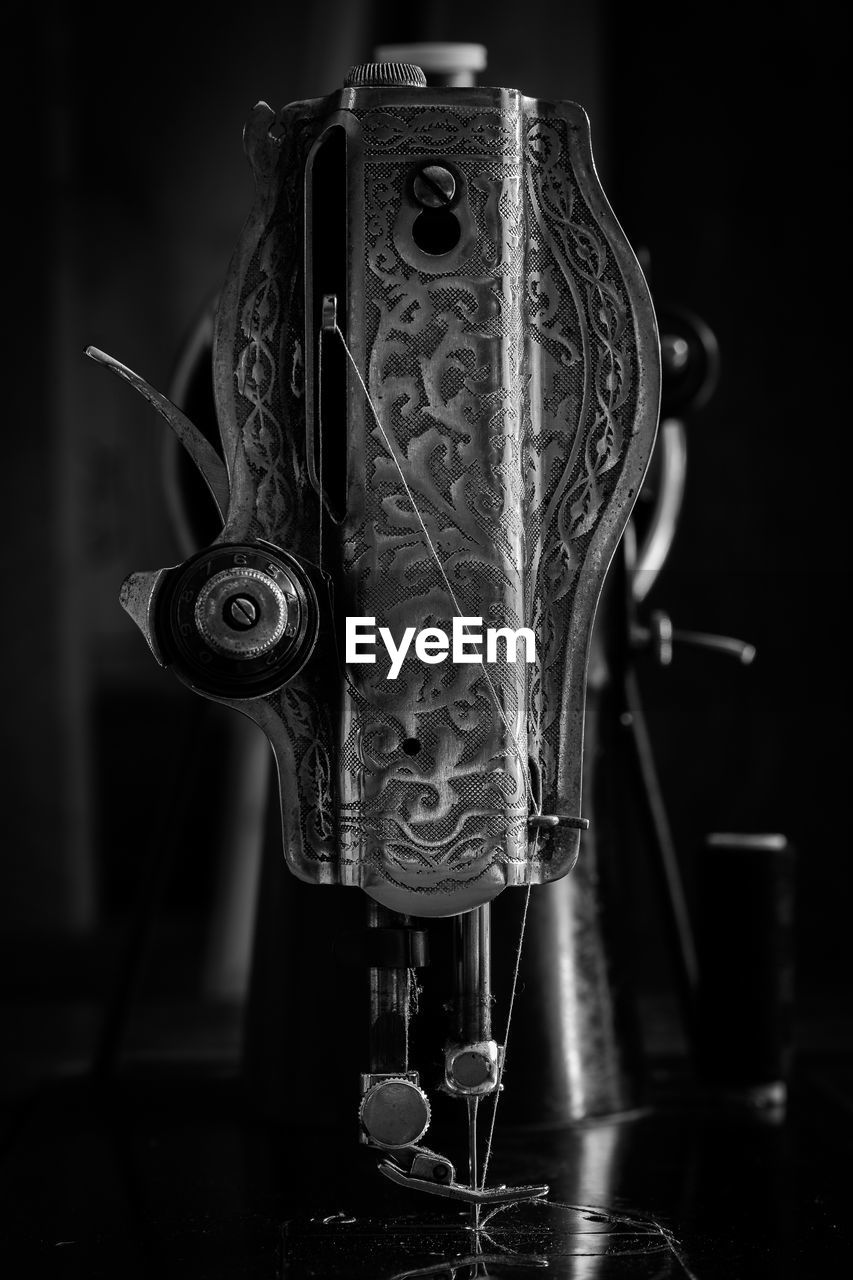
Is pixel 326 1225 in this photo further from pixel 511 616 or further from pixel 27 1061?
pixel 27 1061

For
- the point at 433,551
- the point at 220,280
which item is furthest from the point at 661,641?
the point at 220,280

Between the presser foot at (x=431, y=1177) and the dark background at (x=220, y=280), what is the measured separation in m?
0.83

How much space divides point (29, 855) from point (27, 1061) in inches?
20.9

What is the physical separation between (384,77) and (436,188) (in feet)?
0.18

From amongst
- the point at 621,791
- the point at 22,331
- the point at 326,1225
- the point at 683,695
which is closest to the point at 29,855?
the point at 22,331

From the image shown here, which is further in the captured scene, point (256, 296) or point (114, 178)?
point (114, 178)

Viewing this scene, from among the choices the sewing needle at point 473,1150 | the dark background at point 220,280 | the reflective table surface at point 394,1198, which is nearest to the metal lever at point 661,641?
the reflective table surface at point 394,1198

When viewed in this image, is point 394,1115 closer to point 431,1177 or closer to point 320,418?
point 431,1177

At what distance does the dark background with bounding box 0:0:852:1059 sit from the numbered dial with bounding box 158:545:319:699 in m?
0.90

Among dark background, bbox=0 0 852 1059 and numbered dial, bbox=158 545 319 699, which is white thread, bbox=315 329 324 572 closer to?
numbered dial, bbox=158 545 319 699

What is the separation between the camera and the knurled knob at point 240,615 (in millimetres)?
630

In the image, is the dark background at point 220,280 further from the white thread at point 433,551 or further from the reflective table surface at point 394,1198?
the white thread at point 433,551

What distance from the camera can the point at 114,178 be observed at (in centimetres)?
166

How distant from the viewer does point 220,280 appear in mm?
1603
